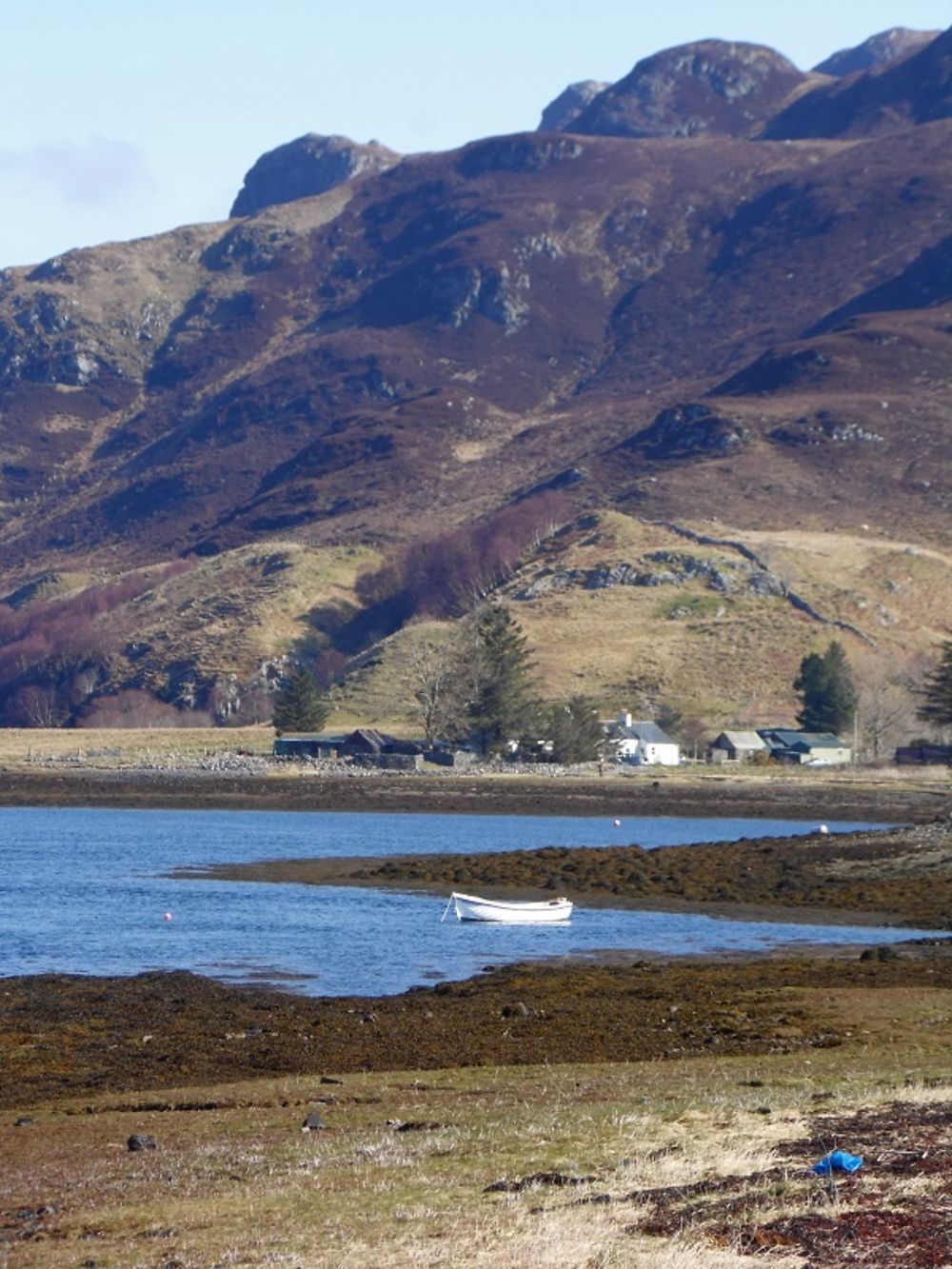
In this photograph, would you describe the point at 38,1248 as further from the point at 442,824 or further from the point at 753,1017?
the point at 442,824

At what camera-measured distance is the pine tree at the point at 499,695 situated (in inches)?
4924

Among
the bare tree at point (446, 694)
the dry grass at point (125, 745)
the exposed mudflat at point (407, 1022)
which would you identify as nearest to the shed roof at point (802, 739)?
the bare tree at point (446, 694)

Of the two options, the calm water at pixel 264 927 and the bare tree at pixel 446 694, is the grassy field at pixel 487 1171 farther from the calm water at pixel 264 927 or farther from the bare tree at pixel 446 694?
the bare tree at pixel 446 694

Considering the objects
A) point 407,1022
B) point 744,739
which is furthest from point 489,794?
point 407,1022

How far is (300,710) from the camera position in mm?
134125

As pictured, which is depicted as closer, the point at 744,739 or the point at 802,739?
the point at 802,739

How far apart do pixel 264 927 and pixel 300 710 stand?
89271mm

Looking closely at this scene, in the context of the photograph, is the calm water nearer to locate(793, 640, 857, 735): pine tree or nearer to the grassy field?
the grassy field

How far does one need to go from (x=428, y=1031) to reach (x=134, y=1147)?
914 centimetres

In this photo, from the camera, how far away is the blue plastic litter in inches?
621

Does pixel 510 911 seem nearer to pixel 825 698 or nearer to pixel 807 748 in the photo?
pixel 807 748

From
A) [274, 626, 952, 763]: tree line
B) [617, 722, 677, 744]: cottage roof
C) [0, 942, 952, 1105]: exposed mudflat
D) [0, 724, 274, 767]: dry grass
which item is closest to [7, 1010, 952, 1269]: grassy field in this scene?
[0, 942, 952, 1105]: exposed mudflat

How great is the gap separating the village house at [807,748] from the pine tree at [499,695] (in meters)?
16.0

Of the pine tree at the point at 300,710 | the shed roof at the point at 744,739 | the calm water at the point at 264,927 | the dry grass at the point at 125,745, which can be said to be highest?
the pine tree at the point at 300,710
